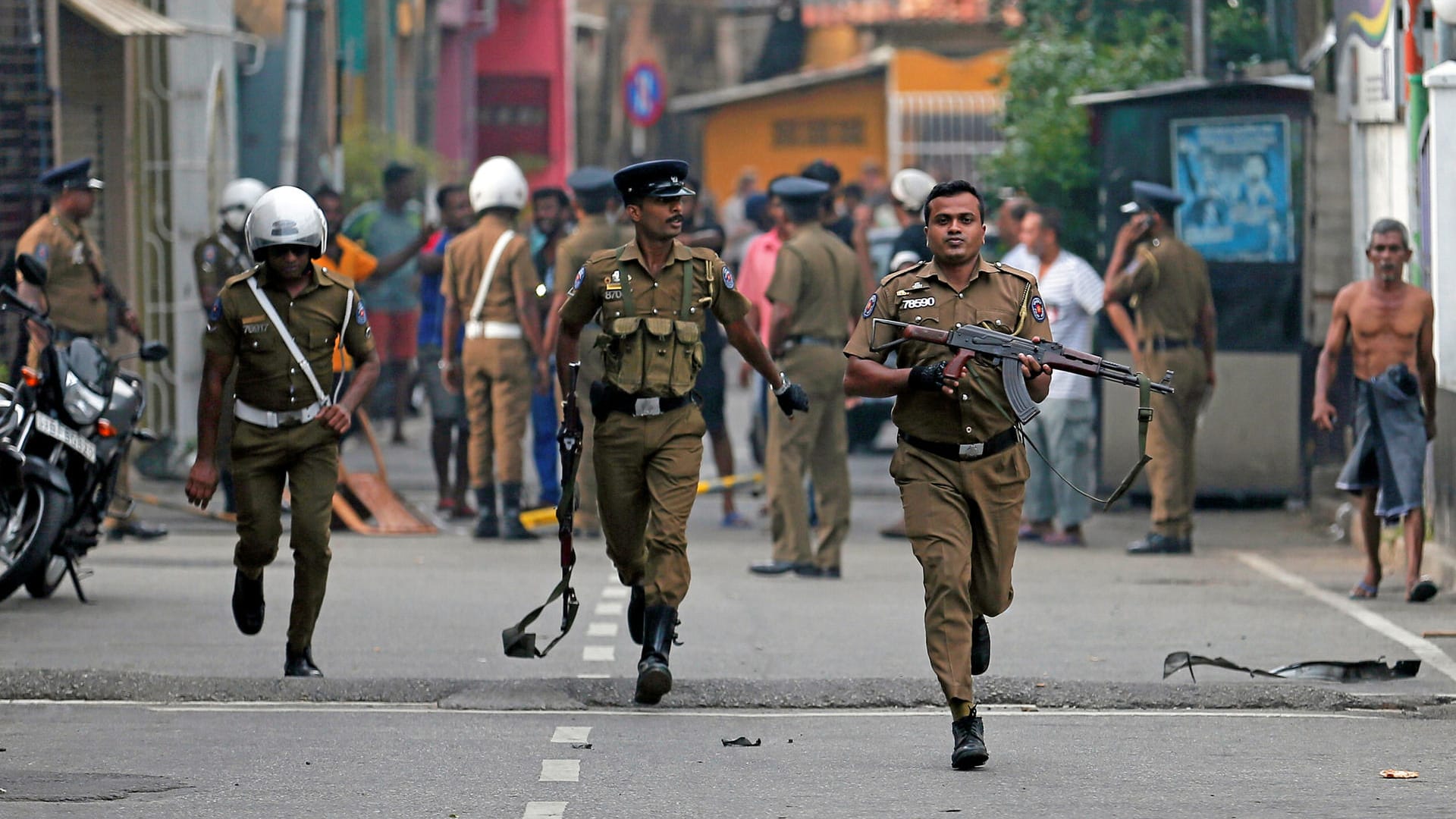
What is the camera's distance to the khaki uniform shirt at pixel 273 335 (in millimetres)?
8719

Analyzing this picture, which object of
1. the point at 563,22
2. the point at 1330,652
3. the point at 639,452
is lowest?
the point at 1330,652

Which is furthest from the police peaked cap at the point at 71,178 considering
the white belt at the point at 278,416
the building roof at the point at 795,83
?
the building roof at the point at 795,83

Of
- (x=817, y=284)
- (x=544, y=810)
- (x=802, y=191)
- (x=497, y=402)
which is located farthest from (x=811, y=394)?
(x=544, y=810)

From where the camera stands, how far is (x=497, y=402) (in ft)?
44.8

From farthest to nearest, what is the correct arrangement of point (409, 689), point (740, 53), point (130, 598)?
point (740, 53) < point (130, 598) < point (409, 689)

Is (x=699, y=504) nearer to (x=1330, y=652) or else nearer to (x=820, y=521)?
(x=820, y=521)

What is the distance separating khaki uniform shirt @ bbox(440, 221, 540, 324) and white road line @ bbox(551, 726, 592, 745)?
19.2ft

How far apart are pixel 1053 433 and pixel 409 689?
6200 millimetres

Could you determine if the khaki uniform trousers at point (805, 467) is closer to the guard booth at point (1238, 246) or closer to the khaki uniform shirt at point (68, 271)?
the guard booth at point (1238, 246)

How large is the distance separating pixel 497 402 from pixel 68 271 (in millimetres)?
2348

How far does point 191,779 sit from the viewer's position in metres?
6.95

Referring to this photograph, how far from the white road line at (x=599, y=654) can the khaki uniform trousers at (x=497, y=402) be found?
152 inches

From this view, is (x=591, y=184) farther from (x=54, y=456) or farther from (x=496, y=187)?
(x=54, y=456)

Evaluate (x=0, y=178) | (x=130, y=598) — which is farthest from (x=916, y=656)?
(x=0, y=178)
